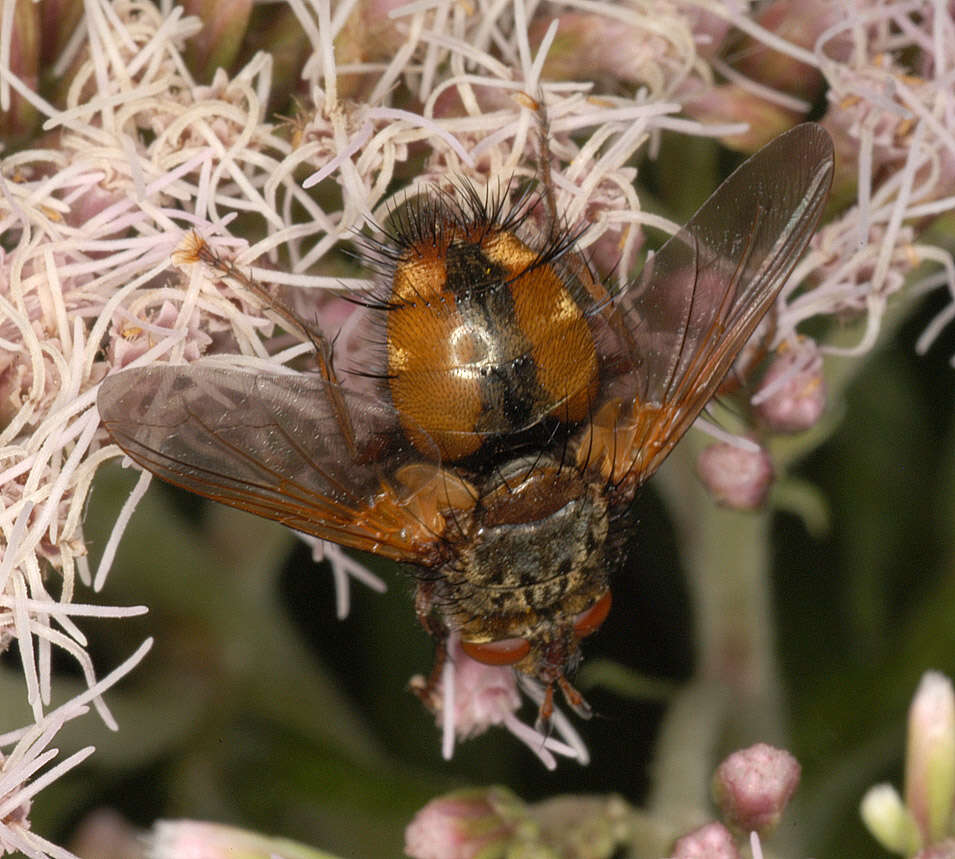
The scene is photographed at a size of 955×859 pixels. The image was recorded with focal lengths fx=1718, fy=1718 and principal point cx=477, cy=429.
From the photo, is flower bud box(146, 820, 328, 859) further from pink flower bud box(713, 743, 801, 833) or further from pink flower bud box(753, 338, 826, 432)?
pink flower bud box(753, 338, 826, 432)

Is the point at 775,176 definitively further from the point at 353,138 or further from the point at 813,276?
the point at 353,138

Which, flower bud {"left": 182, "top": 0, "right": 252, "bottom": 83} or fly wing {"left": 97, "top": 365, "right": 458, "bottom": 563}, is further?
flower bud {"left": 182, "top": 0, "right": 252, "bottom": 83}

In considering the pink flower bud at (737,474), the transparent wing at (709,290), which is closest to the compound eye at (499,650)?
the transparent wing at (709,290)

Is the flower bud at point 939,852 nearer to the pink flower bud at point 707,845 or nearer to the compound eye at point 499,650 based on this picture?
the pink flower bud at point 707,845

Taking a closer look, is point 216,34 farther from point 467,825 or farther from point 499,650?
point 467,825

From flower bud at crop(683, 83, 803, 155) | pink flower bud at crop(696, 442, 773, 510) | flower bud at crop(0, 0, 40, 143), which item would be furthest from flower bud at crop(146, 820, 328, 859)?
flower bud at crop(683, 83, 803, 155)
